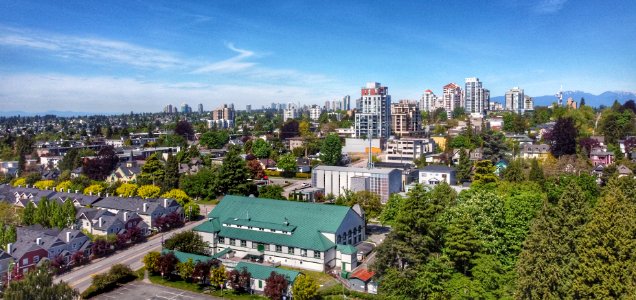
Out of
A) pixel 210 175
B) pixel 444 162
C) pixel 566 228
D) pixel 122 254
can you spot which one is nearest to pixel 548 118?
pixel 444 162

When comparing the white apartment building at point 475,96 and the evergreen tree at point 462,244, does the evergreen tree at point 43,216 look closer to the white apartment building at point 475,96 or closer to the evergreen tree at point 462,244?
the evergreen tree at point 462,244

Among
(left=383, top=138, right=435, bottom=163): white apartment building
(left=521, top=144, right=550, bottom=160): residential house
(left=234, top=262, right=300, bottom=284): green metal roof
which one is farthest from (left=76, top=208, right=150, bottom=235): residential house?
(left=521, top=144, right=550, bottom=160): residential house

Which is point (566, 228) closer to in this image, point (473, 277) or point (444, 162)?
point (473, 277)

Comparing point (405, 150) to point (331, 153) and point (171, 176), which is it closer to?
point (331, 153)

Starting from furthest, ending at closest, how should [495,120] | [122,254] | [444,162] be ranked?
[495,120]
[444,162]
[122,254]

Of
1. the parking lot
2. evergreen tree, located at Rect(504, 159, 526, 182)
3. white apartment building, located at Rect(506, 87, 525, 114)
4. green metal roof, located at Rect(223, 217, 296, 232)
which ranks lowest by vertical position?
the parking lot

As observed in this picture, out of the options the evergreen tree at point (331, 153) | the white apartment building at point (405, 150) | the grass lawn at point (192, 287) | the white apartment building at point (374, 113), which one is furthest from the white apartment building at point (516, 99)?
the grass lawn at point (192, 287)

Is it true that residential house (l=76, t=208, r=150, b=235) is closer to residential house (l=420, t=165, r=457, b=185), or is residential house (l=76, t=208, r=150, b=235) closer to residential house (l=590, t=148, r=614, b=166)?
residential house (l=420, t=165, r=457, b=185)
